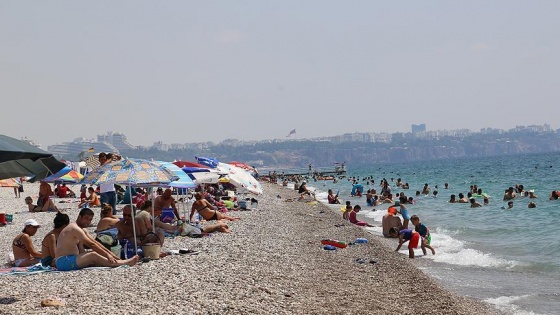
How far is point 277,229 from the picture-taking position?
17.1 metres

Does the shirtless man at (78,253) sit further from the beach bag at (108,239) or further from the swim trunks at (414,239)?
the swim trunks at (414,239)

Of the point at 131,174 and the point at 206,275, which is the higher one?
the point at 131,174

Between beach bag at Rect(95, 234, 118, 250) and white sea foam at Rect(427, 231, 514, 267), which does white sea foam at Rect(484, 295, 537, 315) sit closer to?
white sea foam at Rect(427, 231, 514, 267)

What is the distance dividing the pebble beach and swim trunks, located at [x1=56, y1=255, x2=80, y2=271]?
0.70 feet

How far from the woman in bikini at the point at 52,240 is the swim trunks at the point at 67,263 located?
352 mm

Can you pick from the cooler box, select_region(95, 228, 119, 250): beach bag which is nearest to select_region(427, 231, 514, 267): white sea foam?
the cooler box

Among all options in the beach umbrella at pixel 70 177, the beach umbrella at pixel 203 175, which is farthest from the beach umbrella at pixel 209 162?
the beach umbrella at pixel 70 177

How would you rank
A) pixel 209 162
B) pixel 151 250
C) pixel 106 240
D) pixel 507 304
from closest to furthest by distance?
pixel 507 304 < pixel 106 240 < pixel 151 250 < pixel 209 162

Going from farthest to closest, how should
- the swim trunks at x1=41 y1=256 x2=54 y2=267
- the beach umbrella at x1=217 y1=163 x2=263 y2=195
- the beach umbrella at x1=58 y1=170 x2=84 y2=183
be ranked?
the beach umbrella at x1=58 y1=170 x2=84 y2=183, the beach umbrella at x1=217 y1=163 x2=263 y2=195, the swim trunks at x1=41 y1=256 x2=54 y2=267

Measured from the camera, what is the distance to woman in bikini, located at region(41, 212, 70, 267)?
9.26m

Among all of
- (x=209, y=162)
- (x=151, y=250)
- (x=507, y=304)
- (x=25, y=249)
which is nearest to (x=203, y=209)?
(x=209, y=162)

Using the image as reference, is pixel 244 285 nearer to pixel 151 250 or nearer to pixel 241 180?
pixel 151 250

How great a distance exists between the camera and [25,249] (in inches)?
391

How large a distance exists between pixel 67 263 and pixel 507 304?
6262 millimetres
